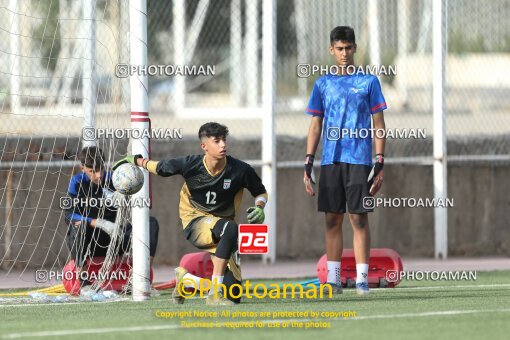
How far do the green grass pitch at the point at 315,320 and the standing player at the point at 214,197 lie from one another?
0.32 metres

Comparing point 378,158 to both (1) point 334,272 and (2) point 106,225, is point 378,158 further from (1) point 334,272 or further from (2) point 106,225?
(2) point 106,225

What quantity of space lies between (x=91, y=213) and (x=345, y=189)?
7.63 ft

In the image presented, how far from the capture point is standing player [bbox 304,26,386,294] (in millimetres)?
10391

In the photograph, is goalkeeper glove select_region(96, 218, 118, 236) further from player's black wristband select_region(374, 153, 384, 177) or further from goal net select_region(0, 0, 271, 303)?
player's black wristband select_region(374, 153, 384, 177)

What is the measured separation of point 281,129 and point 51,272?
6011 millimetres

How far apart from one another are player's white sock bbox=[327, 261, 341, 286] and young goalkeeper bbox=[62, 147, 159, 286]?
1.53 meters

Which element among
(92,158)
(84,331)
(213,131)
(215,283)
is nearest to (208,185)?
(213,131)

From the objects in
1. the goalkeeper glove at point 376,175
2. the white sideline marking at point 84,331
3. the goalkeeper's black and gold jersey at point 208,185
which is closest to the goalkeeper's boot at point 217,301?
the goalkeeper's black and gold jersey at point 208,185

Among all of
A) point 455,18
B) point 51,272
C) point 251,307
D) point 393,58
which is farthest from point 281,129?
point 251,307

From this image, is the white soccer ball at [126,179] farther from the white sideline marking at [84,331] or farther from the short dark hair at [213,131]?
the white sideline marking at [84,331]

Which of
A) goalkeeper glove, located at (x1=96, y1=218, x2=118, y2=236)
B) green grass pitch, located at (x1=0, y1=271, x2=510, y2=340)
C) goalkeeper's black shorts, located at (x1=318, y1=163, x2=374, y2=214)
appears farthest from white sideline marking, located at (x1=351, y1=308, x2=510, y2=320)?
goalkeeper glove, located at (x1=96, y1=218, x2=118, y2=236)

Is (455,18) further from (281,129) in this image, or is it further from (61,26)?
(61,26)

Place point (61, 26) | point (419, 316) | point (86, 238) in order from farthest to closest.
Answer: point (61, 26) → point (86, 238) → point (419, 316)

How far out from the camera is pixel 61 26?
1529cm
